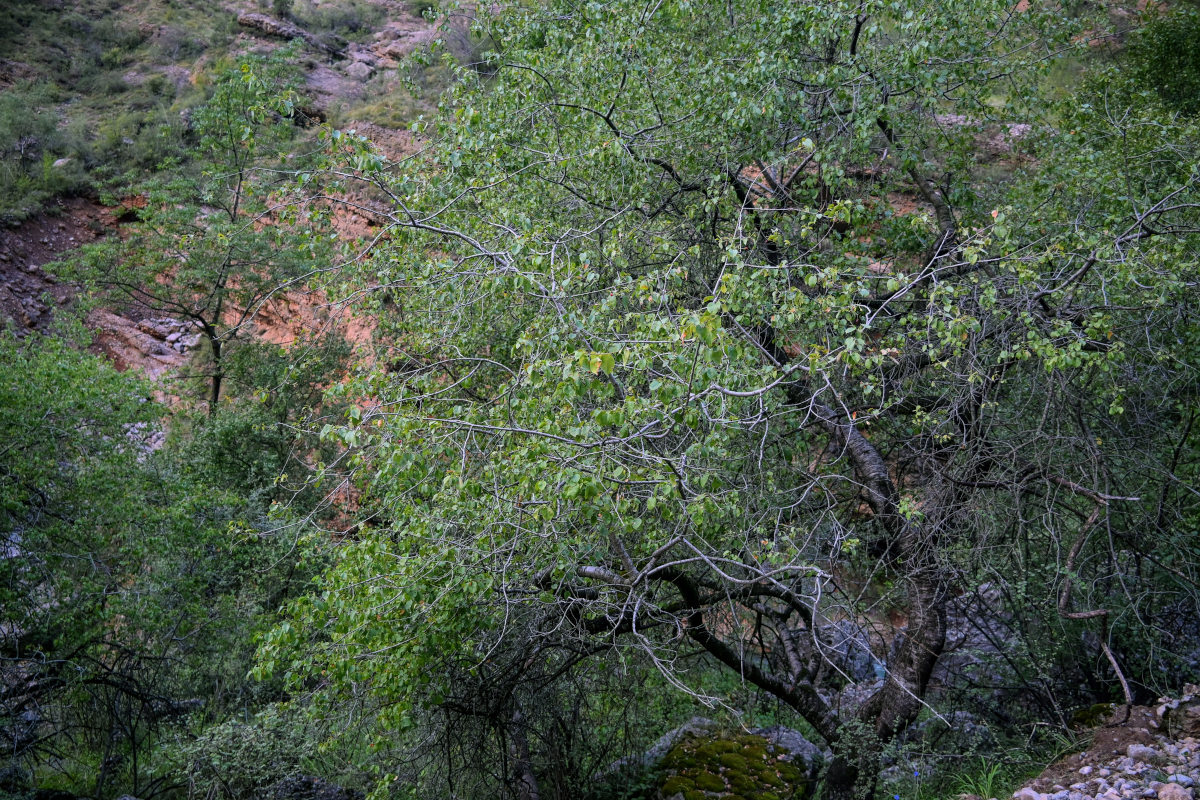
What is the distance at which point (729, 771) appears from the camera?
662 centimetres

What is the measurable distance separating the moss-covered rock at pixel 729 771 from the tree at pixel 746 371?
66 cm

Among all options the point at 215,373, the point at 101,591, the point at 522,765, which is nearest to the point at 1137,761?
the point at 522,765

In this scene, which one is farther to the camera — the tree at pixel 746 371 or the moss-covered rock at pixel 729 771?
the moss-covered rock at pixel 729 771

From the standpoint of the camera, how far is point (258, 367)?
42.1ft

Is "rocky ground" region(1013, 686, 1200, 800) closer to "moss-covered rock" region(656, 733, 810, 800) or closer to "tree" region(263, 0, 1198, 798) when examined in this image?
"tree" region(263, 0, 1198, 798)

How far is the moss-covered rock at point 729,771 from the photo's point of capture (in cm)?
634

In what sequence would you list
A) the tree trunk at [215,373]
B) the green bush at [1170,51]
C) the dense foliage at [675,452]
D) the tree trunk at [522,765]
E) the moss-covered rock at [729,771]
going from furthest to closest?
the tree trunk at [215,373]
the green bush at [1170,51]
the moss-covered rock at [729,771]
the tree trunk at [522,765]
the dense foliage at [675,452]

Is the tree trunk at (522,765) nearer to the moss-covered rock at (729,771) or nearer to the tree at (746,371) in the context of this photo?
the tree at (746,371)

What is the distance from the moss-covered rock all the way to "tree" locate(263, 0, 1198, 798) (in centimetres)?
66

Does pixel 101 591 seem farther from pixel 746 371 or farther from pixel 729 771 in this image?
pixel 746 371

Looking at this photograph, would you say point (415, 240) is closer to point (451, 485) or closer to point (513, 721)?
point (451, 485)

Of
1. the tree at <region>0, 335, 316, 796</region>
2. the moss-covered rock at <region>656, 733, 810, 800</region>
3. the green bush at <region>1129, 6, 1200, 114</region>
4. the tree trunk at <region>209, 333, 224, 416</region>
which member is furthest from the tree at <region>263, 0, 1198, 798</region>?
the green bush at <region>1129, 6, 1200, 114</region>

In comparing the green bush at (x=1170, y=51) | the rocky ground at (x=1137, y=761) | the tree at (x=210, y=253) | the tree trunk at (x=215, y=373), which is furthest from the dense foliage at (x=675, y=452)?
the green bush at (x=1170, y=51)

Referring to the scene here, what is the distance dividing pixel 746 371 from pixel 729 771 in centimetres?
417
